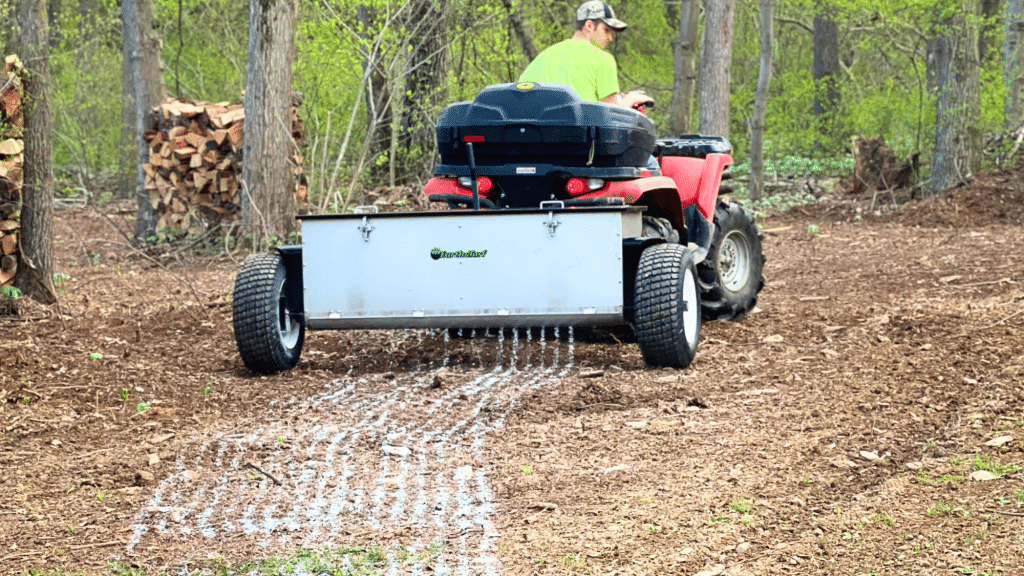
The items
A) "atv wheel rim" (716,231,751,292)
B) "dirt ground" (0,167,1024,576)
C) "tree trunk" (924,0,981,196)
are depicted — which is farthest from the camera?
"tree trunk" (924,0,981,196)

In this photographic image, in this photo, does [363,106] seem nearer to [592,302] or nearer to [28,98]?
[28,98]

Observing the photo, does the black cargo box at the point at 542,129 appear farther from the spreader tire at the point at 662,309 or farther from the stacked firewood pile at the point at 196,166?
the stacked firewood pile at the point at 196,166

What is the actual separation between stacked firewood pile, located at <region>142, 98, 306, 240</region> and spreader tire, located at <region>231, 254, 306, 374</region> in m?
6.00

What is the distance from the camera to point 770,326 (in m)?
7.64

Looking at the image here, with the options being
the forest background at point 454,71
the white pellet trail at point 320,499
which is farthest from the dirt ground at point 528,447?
the forest background at point 454,71

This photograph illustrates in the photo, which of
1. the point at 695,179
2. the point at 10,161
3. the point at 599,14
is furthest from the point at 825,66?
the point at 10,161

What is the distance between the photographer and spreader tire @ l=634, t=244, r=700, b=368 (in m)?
6.09

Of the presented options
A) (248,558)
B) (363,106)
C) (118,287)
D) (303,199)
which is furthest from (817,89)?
(248,558)

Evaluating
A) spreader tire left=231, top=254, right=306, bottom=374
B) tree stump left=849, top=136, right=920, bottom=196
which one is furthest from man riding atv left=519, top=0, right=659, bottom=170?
tree stump left=849, top=136, right=920, bottom=196

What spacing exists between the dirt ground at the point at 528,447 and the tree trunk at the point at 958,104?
6.43 meters

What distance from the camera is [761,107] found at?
675 inches

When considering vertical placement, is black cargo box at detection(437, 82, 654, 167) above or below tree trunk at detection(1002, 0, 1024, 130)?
below

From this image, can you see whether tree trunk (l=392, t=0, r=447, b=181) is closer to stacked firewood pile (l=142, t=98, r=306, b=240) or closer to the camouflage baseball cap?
stacked firewood pile (l=142, t=98, r=306, b=240)

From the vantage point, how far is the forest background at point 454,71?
516 inches
